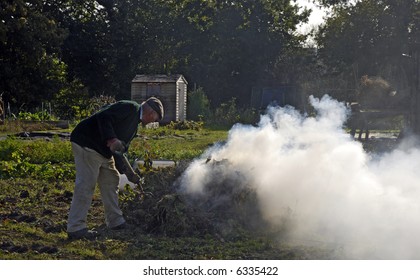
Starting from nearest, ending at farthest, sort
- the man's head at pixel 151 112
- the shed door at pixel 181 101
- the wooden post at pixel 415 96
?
the man's head at pixel 151 112, the wooden post at pixel 415 96, the shed door at pixel 181 101

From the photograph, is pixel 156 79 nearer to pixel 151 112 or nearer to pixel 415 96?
pixel 415 96

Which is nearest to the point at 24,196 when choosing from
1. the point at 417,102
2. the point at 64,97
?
A: the point at 417,102

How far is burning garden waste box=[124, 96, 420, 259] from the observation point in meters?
8.66

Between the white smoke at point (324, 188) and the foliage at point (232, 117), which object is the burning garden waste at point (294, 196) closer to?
the white smoke at point (324, 188)

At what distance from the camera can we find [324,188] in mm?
9438

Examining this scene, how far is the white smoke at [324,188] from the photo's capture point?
8.52 m

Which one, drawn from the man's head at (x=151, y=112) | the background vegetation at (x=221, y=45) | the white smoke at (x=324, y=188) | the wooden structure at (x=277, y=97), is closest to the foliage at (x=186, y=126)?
the wooden structure at (x=277, y=97)

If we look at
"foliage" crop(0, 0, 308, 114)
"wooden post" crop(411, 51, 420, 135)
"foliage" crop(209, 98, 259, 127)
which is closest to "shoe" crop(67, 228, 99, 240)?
"wooden post" crop(411, 51, 420, 135)

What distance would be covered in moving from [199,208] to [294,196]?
1296 millimetres

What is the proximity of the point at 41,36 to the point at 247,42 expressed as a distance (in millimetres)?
13716

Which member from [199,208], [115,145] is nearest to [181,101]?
[199,208]

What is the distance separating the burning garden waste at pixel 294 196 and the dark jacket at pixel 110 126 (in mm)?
1083

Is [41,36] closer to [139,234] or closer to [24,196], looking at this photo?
[24,196]

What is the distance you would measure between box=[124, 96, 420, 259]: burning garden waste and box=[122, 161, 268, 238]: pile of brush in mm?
14
